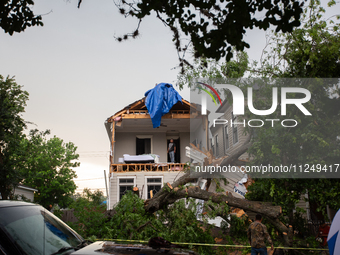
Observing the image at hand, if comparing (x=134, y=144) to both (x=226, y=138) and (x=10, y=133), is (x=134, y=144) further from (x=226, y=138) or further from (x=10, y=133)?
(x=10, y=133)

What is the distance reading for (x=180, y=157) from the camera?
23406 mm

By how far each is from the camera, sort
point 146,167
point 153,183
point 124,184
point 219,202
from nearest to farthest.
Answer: point 219,202 → point 124,184 → point 153,183 → point 146,167

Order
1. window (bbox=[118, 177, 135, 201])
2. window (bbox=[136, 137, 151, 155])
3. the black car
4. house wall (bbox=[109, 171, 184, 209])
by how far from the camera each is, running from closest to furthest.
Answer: the black car → house wall (bbox=[109, 171, 184, 209]) → window (bbox=[118, 177, 135, 201]) → window (bbox=[136, 137, 151, 155])

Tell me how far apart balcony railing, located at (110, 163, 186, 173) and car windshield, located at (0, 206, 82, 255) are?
16.7 m

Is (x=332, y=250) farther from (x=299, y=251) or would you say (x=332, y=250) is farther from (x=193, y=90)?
(x=193, y=90)

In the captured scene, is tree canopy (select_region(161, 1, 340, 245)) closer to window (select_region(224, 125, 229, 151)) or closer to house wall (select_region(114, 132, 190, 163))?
window (select_region(224, 125, 229, 151))

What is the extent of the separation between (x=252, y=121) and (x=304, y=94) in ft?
6.51

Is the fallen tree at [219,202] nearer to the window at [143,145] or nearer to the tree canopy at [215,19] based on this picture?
the tree canopy at [215,19]

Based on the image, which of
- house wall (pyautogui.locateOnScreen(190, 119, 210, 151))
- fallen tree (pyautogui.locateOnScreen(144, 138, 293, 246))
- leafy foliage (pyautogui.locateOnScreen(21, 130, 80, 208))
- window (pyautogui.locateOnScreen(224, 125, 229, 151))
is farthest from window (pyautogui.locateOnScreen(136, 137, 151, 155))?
leafy foliage (pyautogui.locateOnScreen(21, 130, 80, 208))

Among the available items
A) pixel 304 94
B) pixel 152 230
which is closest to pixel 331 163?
pixel 304 94

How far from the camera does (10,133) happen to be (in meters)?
12.5

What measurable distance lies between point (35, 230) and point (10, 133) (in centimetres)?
1094

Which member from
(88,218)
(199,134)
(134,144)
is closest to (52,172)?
(134,144)

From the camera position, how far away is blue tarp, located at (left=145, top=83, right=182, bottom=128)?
2014 centimetres
